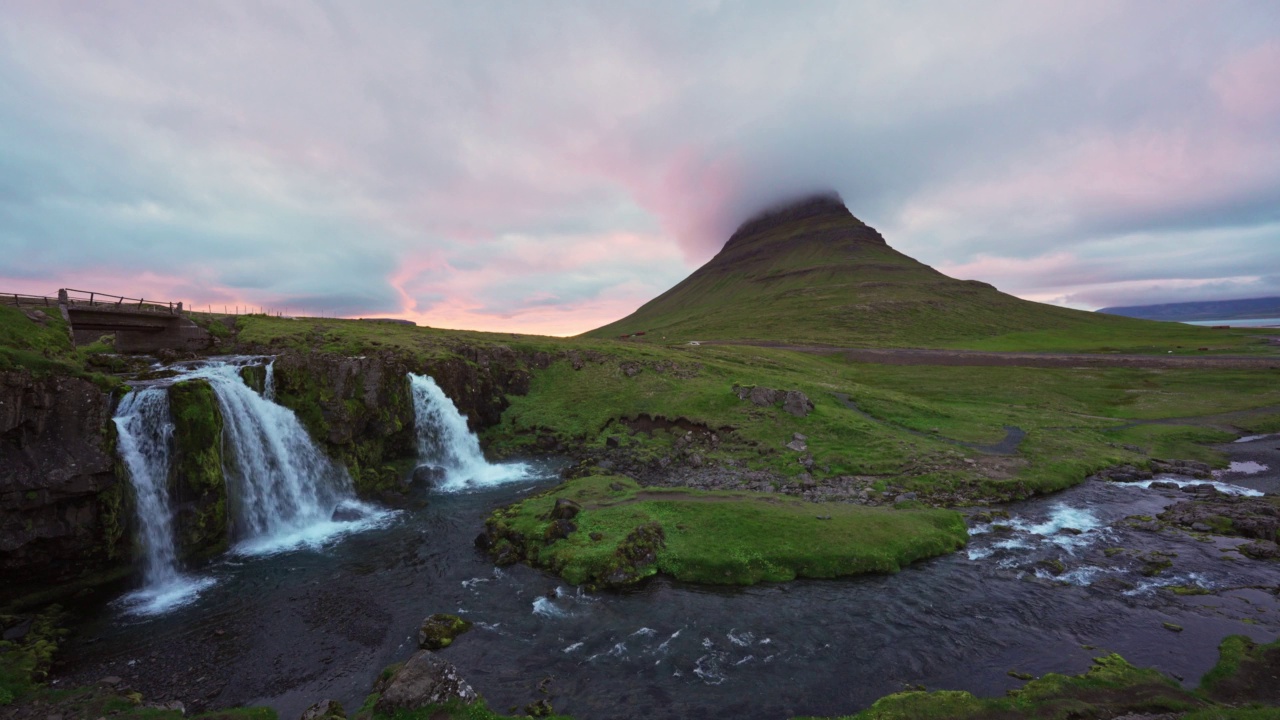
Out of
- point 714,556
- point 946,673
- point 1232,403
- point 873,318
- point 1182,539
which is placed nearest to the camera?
point 946,673

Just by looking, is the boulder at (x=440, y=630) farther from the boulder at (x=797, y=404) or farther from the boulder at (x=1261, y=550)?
the boulder at (x=1261, y=550)

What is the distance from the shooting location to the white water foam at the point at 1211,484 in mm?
37438

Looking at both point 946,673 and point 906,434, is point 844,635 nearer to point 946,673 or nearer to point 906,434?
point 946,673

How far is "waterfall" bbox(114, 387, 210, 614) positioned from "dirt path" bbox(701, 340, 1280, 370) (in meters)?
122

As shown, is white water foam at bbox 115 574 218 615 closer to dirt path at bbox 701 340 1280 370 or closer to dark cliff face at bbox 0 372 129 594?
dark cliff face at bbox 0 372 129 594

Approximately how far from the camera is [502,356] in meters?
69.5

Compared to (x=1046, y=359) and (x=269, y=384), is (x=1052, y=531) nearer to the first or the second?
(x=269, y=384)

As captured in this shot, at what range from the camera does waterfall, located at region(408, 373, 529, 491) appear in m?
47.9

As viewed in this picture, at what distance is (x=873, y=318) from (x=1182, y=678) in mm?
189429

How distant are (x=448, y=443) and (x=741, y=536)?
34.0 m

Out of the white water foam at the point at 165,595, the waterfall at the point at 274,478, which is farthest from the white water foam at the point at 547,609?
the waterfall at the point at 274,478

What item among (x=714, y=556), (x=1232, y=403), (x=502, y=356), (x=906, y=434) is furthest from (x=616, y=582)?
(x=1232, y=403)

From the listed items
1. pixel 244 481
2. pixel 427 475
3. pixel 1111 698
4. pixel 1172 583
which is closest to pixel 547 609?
pixel 1111 698

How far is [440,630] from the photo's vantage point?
21.7 m
